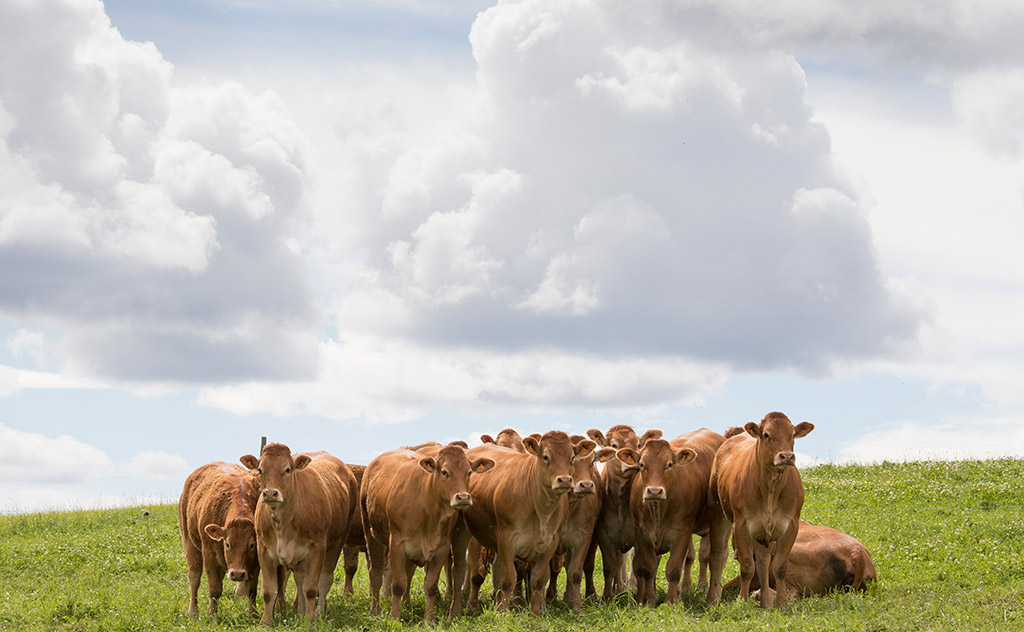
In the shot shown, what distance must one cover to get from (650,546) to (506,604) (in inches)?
100

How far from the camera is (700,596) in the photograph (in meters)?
16.9

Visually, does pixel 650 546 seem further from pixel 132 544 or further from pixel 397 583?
pixel 132 544

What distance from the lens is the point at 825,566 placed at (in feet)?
53.8

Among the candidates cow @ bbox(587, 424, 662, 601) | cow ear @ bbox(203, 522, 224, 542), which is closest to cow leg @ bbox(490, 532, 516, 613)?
cow @ bbox(587, 424, 662, 601)

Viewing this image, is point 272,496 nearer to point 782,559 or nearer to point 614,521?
point 614,521

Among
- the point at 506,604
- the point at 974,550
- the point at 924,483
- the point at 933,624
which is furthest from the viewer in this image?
the point at 924,483

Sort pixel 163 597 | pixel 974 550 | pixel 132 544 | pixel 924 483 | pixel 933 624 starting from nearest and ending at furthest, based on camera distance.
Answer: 1. pixel 933 624
2. pixel 163 597
3. pixel 974 550
4. pixel 132 544
5. pixel 924 483

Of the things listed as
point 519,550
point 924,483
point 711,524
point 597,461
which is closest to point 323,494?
point 519,550

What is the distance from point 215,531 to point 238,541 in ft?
1.66

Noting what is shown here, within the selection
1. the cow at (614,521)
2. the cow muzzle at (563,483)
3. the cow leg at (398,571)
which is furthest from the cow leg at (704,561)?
the cow leg at (398,571)

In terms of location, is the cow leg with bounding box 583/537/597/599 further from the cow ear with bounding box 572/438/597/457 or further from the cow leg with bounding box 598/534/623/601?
the cow ear with bounding box 572/438/597/457

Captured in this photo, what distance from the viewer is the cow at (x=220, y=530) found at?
1556 cm

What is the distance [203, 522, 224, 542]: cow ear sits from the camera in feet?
51.4

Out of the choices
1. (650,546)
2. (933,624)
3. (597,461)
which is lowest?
(933,624)
